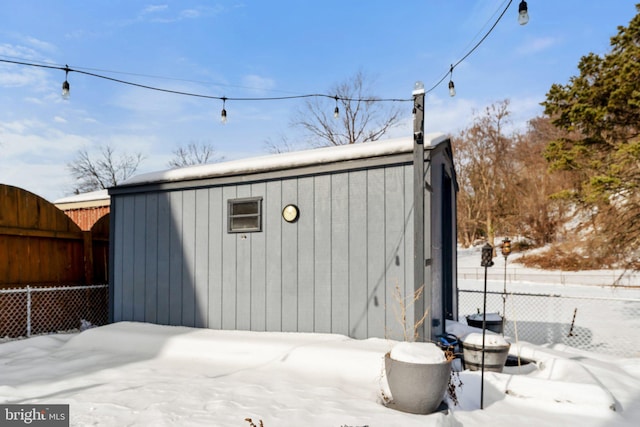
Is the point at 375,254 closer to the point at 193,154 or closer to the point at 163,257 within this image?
the point at 163,257

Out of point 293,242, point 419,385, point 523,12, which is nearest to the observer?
point 419,385

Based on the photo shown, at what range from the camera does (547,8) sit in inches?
182

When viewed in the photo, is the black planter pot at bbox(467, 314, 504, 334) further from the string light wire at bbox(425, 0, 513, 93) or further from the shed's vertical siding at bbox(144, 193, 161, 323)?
the shed's vertical siding at bbox(144, 193, 161, 323)

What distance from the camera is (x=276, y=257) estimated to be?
525 cm

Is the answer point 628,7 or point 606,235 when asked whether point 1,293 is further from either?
point 628,7

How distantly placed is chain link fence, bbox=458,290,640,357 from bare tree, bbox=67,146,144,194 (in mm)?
23760

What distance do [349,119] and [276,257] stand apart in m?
16.1

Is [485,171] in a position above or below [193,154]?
below

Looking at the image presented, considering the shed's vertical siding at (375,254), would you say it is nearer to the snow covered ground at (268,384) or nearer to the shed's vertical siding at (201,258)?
the snow covered ground at (268,384)

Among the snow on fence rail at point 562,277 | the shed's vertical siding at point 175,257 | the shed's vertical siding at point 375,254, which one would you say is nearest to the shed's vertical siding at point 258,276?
the shed's vertical siding at point 175,257

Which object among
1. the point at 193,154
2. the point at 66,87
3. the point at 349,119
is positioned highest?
the point at 349,119

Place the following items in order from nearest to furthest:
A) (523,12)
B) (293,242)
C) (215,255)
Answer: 1. (523,12)
2. (293,242)
3. (215,255)

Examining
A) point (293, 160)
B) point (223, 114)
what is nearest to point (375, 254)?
point (293, 160)

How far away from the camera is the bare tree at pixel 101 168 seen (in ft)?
84.5
